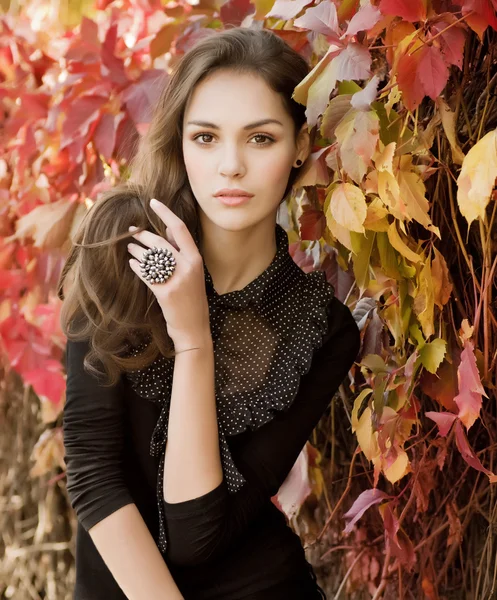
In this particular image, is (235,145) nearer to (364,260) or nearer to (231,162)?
(231,162)

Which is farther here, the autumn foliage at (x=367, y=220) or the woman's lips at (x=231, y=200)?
the woman's lips at (x=231, y=200)

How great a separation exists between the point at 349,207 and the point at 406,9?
0.77 feet

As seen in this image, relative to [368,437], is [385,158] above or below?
above

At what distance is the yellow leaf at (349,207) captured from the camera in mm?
1001

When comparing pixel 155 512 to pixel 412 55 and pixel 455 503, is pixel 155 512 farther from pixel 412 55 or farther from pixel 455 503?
pixel 412 55

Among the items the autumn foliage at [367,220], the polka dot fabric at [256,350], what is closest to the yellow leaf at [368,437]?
the autumn foliage at [367,220]

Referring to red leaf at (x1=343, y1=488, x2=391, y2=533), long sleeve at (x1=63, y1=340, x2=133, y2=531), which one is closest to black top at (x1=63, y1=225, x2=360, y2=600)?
long sleeve at (x1=63, y1=340, x2=133, y2=531)

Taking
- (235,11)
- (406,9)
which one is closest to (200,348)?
(406,9)

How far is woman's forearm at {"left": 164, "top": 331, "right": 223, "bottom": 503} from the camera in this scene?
3.60 ft

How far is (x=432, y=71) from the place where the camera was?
938mm

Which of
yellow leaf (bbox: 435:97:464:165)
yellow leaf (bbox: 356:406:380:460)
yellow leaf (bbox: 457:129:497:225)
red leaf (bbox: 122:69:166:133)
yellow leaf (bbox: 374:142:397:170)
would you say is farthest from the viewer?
red leaf (bbox: 122:69:166:133)

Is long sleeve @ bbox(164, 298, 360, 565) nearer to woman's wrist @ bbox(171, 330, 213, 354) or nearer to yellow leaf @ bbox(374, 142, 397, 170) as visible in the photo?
woman's wrist @ bbox(171, 330, 213, 354)

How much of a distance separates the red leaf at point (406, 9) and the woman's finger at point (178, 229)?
39 cm

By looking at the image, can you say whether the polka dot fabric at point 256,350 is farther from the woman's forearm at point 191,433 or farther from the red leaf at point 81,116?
the red leaf at point 81,116
